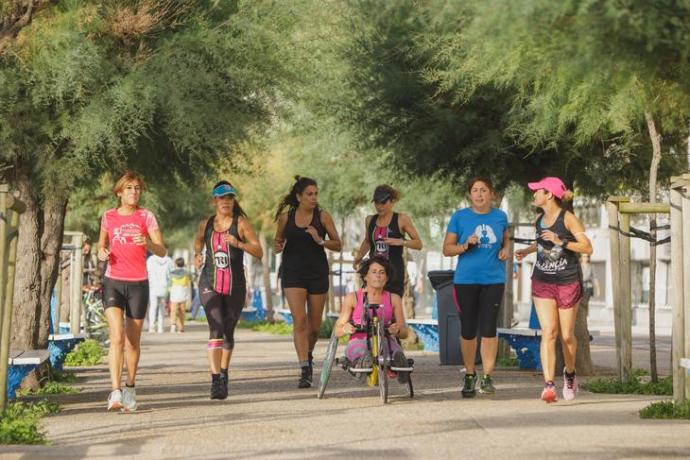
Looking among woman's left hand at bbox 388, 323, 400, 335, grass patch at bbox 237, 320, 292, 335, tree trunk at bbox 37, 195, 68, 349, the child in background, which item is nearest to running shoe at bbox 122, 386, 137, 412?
woman's left hand at bbox 388, 323, 400, 335

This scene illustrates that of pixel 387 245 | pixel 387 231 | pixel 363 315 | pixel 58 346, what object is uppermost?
pixel 387 231

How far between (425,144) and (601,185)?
7.27 feet

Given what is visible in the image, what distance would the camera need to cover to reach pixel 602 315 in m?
56.0

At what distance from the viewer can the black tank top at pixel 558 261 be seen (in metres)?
12.8

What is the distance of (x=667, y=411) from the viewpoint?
11.1 metres

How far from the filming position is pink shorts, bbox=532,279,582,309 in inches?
501

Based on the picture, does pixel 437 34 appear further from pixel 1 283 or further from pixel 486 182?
pixel 1 283

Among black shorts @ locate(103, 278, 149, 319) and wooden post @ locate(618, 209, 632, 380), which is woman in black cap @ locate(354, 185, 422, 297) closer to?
wooden post @ locate(618, 209, 632, 380)

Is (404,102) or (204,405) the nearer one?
(204,405)

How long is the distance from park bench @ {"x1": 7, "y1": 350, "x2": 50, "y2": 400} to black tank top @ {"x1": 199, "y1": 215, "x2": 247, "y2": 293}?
150 cm

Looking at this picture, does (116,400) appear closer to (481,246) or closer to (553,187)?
(481,246)

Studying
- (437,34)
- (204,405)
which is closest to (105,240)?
(204,405)

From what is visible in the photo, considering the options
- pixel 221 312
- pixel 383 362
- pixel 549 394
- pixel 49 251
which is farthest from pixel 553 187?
pixel 49 251

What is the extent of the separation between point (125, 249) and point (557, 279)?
3371 millimetres
